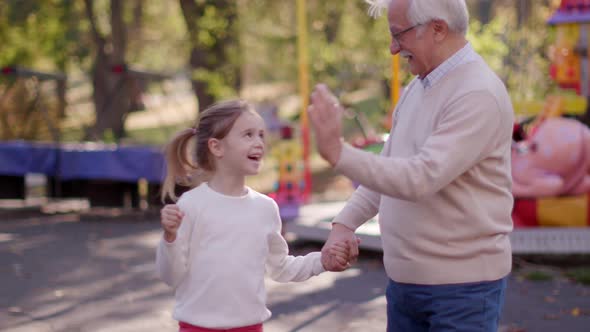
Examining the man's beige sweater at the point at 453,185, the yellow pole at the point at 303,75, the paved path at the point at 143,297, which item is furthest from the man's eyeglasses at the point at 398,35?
the yellow pole at the point at 303,75

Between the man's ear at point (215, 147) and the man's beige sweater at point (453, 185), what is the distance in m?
0.77

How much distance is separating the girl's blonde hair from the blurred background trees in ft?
27.3

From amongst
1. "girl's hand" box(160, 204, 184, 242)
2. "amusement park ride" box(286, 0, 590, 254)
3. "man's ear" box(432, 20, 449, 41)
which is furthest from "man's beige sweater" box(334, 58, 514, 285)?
"amusement park ride" box(286, 0, 590, 254)

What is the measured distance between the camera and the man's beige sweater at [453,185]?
2.79 metres

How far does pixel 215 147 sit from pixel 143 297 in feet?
13.2

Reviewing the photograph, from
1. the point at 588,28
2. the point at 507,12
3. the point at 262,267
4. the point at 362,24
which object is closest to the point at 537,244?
the point at 588,28

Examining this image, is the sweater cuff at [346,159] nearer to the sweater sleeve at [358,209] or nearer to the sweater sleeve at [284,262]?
the sweater sleeve at [358,209]

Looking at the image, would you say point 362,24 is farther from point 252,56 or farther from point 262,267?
point 262,267

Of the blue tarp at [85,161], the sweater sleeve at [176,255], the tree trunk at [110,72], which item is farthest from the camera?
the tree trunk at [110,72]

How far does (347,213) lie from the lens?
3451mm

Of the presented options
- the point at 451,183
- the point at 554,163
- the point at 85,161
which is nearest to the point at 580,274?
the point at 554,163

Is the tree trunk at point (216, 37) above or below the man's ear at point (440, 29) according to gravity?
below

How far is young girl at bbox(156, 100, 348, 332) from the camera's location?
3.43 metres

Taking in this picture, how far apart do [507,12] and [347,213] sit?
2794 centimetres
